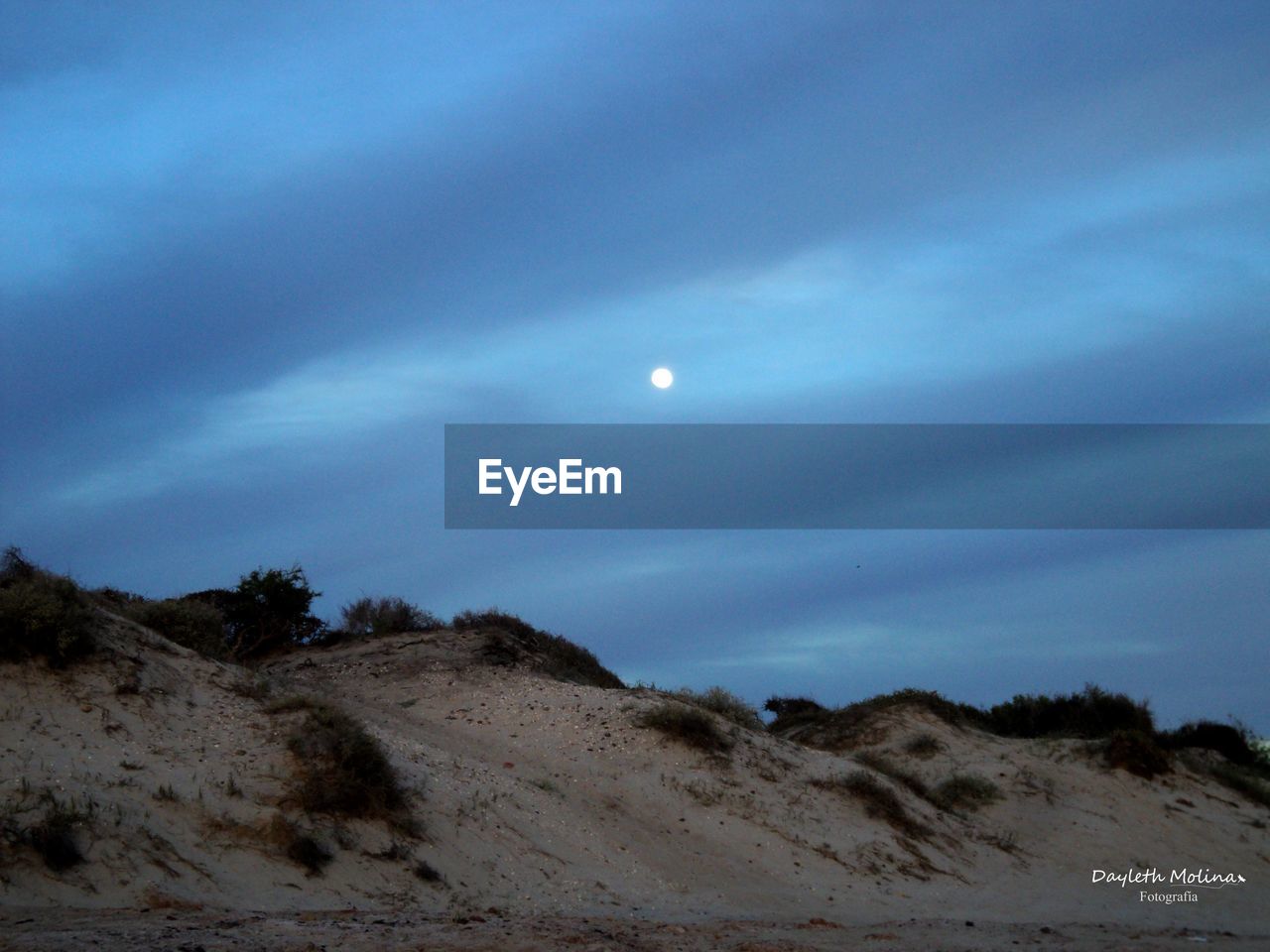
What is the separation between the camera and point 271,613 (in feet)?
84.4

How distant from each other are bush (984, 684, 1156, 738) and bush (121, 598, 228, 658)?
74.2 ft

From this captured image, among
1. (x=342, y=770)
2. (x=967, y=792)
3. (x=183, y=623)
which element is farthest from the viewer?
(x=967, y=792)

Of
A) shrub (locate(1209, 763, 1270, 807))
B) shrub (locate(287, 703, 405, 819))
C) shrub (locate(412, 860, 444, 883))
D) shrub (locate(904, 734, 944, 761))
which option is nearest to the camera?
shrub (locate(412, 860, 444, 883))

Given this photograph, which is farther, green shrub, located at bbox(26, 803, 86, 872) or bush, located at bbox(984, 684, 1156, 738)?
bush, located at bbox(984, 684, 1156, 738)

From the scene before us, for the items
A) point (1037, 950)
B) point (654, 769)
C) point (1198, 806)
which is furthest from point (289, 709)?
point (1198, 806)

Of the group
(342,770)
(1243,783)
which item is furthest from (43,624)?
(1243,783)

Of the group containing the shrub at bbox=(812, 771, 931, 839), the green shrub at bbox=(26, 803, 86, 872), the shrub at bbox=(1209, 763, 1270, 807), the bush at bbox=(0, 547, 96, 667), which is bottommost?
the shrub at bbox=(1209, 763, 1270, 807)

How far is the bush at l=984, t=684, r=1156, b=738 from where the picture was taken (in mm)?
32031

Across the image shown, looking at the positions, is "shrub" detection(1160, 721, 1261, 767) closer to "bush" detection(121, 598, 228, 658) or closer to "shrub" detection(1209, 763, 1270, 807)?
"shrub" detection(1209, 763, 1270, 807)

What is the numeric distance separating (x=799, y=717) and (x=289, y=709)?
63.0 ft

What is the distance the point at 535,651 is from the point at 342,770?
12.1 metres

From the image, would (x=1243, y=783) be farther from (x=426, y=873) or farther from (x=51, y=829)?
(x=51, y=829)

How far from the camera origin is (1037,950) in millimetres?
13227

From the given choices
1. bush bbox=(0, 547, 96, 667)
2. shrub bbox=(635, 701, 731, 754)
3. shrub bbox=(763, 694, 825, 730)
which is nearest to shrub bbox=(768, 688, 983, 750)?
shrub bbox=(763, 694, 825, 730)
